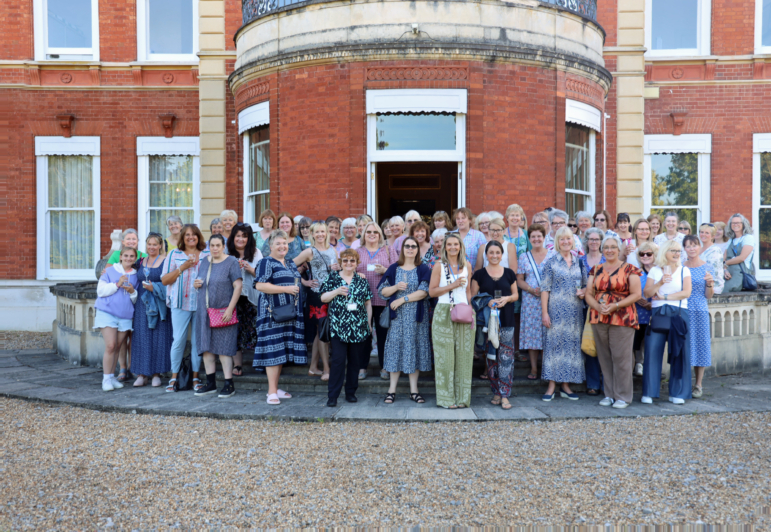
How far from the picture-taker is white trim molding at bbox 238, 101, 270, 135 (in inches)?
408

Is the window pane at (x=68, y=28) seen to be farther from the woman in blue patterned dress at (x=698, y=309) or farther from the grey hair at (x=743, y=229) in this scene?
the grey hair at (x=743, y=229)

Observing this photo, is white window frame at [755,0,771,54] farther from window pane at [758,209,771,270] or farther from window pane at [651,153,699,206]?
window pane at [758,209,771,270]

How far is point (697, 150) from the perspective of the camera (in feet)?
41.7

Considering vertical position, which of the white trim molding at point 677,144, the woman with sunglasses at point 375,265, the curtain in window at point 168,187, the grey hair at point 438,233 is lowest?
the woman with sunglasses at point 375,265

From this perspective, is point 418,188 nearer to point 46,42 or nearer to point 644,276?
point 46,42

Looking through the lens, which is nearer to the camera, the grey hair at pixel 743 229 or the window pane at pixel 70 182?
the grey hair at pixel 743 229

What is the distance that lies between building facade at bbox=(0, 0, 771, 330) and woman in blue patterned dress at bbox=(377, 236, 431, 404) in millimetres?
3430

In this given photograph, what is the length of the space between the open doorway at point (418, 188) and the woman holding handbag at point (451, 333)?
27.7 ft

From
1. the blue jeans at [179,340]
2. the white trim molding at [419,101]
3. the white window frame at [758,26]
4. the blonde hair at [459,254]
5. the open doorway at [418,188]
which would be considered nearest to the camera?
the blonde hair at [459,254]

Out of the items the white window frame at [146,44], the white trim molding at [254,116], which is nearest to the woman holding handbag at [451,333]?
the white trim molding at [254,116]

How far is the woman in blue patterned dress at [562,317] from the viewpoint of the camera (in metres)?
6.40

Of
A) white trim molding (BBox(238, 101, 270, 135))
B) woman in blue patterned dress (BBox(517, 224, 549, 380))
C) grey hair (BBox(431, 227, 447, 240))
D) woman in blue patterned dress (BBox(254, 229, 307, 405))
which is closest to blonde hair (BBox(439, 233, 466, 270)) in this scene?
grey hair (BBox(431, 227, 447, 240))

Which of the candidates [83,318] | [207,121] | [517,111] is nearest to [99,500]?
[83,318]

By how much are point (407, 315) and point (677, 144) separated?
360 inches
